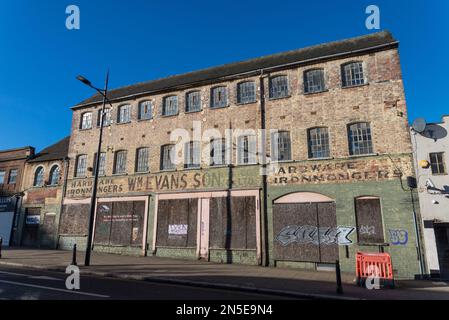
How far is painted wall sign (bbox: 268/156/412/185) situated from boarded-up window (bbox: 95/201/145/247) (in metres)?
8.74

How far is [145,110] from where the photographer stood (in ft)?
67.5

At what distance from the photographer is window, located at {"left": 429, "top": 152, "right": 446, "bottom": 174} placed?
13070mm

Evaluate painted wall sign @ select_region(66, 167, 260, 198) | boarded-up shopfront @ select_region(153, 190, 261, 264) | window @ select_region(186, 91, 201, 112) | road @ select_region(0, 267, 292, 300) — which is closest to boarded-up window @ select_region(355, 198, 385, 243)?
boarded-up shopfront @ select_region(153, 190, 261, 264)

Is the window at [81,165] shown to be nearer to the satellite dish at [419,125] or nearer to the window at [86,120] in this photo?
the window at [86,120]

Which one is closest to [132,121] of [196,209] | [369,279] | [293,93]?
[196,209]

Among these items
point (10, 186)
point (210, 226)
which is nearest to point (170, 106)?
point (210, 226)

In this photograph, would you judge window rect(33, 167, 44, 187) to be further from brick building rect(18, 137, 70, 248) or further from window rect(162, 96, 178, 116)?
window rect(162, 96, 178, 116)

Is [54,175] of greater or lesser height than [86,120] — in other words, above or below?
below

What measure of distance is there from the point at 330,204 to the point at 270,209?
300 centimetres

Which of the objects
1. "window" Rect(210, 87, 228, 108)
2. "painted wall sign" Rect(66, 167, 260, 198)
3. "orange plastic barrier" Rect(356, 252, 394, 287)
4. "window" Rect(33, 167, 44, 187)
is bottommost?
"orange plastic barrier" Rect(356, 252, 394, 287)

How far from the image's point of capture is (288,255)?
47.6 feet

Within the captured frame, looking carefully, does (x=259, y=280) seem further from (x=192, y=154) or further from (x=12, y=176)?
(x=12, y=176)

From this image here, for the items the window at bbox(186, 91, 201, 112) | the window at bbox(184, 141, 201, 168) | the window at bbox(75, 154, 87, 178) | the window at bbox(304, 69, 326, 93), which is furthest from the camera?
the window at bbox(75, 154, 87, 178)

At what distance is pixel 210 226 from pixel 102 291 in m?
8.49
